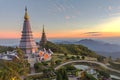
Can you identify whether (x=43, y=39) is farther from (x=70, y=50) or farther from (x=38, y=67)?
(x=38, y=67)

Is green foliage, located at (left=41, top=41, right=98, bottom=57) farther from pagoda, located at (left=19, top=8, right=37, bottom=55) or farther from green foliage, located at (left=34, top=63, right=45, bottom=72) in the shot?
green foliage, located at (left=34, top=63, right=45, bottom=72)

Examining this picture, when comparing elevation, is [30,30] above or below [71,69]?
above

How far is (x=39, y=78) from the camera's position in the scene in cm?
2502

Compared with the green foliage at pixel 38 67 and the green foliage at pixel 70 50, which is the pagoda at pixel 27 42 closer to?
the green foliage at pixel 38 67

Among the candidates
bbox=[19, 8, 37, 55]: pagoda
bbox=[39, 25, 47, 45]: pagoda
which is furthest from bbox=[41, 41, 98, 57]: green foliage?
bbox=[19, 8, 37, 55]: pagoda

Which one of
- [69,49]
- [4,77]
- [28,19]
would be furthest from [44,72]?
[69,49]

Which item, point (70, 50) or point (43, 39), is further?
point (70, 50)

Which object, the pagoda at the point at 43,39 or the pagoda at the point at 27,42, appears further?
the pagoda at the point at 43,39

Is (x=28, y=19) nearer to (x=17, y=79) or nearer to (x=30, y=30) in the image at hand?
(x=30, y=30)

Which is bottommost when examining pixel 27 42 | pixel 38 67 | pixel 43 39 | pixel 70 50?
pixel 38 67

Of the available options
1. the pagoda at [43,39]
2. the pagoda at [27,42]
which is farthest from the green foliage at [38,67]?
the pagoda at [43,39]

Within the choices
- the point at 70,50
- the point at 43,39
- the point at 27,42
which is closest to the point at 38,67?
the point at 27,42

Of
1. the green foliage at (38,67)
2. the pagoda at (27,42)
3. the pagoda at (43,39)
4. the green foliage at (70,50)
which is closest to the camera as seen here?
the green foliage at (38,67)

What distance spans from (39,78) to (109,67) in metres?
11.4
